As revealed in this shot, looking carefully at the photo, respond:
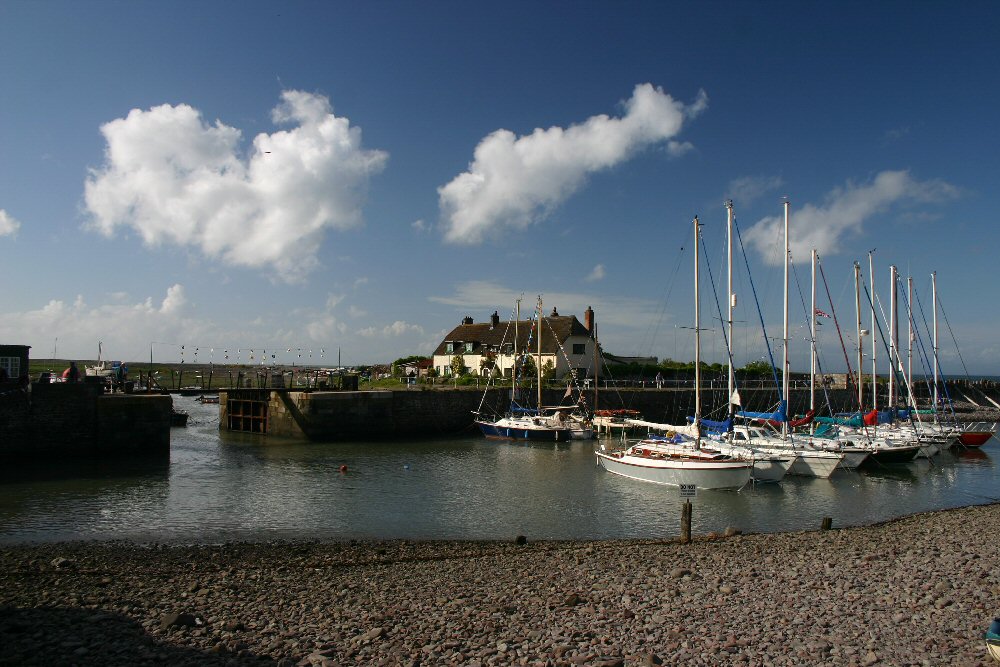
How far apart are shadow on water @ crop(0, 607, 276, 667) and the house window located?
26923 mm

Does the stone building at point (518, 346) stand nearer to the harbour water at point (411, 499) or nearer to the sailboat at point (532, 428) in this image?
the sailboat at point (532, 428)

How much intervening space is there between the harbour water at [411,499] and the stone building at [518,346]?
93.2 feet

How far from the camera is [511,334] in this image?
233 feet

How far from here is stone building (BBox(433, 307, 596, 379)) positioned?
65188mm

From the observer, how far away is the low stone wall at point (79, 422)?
29.9 m

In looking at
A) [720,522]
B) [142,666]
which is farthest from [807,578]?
[142,666]

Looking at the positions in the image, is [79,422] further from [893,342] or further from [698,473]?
[893,342]

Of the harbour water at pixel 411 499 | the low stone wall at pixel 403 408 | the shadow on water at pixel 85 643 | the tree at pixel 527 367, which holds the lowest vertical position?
the harbour water at pixel 411 499

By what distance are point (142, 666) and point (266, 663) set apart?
170 cm

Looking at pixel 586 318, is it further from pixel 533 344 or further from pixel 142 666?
pixel 142 666

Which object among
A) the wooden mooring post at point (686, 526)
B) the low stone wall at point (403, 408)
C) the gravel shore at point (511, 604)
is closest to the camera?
the gravel shore at point (511, 604)

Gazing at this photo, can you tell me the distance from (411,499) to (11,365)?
23.2m

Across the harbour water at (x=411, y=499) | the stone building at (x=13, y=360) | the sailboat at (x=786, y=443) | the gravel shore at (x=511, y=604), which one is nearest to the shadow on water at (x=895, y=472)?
the harbour water at (x=411, y=499)

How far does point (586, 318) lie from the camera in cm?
7069
